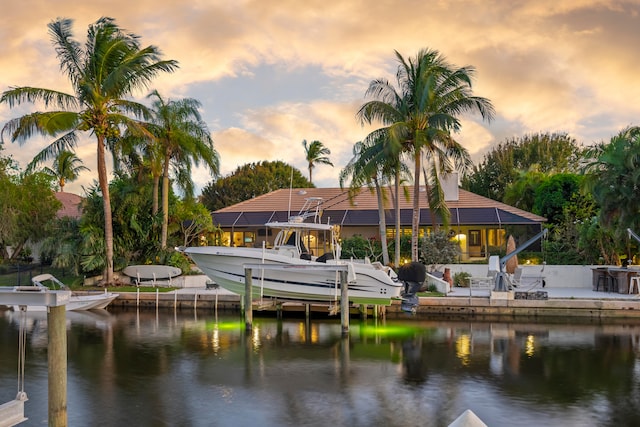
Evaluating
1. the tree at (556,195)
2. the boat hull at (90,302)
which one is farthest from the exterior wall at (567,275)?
the boat hull at (90,302)

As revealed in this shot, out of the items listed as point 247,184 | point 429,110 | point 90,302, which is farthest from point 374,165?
point 247,184

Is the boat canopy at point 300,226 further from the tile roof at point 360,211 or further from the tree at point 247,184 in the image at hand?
the tree at point 247,184

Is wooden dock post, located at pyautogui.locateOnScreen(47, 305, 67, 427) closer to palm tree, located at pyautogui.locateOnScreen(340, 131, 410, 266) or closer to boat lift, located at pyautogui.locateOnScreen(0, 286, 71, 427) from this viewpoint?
boat lift, located at pyautogui.locateOnScreen(0, 286, 71, 427)

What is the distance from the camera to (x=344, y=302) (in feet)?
61.4

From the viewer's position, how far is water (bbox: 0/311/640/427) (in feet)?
35.2

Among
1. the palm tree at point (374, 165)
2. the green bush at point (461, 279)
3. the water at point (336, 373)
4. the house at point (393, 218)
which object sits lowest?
the water at point (336, 373)

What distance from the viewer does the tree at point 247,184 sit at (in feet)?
196

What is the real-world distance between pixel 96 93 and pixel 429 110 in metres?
14.6

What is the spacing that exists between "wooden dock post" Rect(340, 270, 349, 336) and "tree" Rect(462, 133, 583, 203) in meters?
34.8

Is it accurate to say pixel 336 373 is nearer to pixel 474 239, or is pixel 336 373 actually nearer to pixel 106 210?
pixel 106 210

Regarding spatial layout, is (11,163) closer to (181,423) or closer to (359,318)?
(359,318)

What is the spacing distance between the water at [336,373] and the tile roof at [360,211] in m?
14.2

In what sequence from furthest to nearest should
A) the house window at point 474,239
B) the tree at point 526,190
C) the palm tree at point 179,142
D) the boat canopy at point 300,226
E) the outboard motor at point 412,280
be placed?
the tree at point 526,190
the house window at point 474,239
the palm tree at point 179,142
the boat canopy at point 300,226
the outboard motor at point 412,280

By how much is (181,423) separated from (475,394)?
19.1ft
